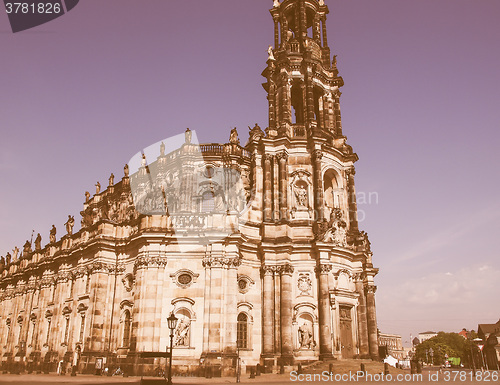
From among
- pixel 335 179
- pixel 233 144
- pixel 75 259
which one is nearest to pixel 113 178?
pixel 75 259

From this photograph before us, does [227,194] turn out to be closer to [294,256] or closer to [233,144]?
[233,144]

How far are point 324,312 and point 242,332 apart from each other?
252 inches

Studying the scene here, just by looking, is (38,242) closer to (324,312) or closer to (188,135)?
(188,135)

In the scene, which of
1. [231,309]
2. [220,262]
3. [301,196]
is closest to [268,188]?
[301,196]

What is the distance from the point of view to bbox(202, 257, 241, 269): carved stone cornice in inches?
1239

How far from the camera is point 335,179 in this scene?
139 feet

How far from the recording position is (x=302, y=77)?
43875mm

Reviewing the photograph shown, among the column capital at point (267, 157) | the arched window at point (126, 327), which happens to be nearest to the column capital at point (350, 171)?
the column capital at point (267, 157)

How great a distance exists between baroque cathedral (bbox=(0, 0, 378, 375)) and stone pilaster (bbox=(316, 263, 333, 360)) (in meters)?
0.08

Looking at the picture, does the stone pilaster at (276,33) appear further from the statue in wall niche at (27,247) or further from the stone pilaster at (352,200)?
the statue in wall niche at (27,247)

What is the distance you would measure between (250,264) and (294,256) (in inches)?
146

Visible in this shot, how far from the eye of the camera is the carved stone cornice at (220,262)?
31.5 meters

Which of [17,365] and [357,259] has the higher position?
[357,259]

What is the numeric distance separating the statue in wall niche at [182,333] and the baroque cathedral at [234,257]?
0.22ft
